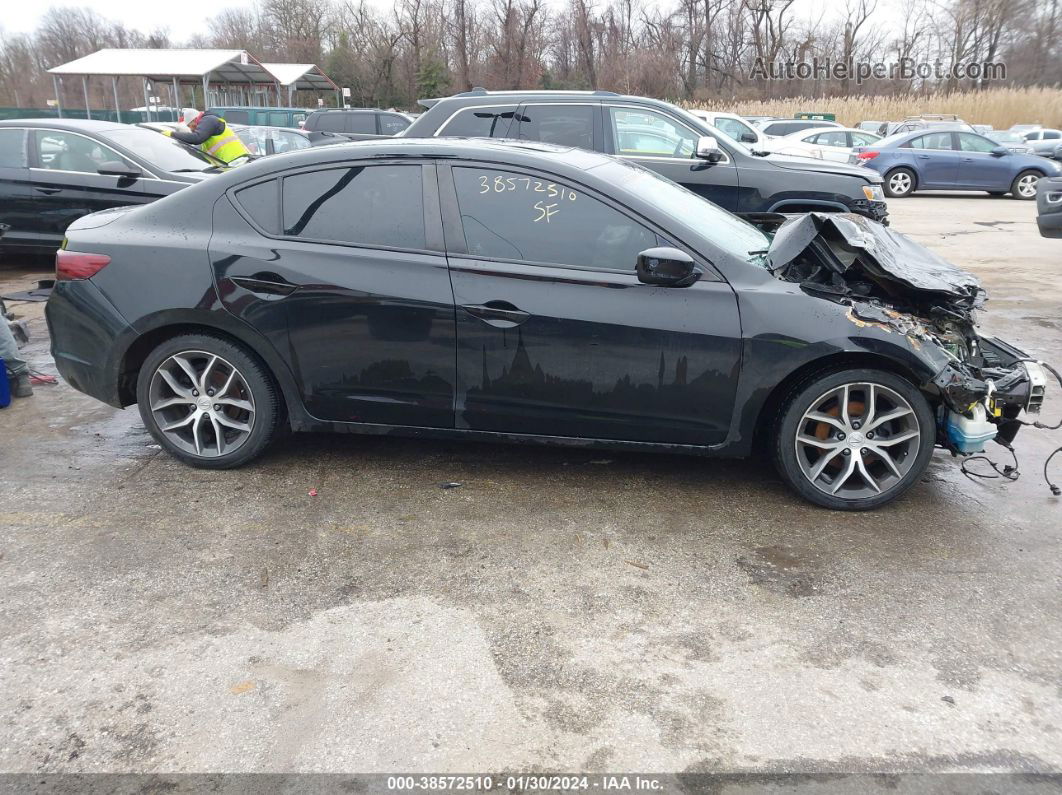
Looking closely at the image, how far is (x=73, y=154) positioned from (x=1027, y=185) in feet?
63.0

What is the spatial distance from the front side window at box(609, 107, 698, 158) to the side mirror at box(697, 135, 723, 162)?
0.70 ft

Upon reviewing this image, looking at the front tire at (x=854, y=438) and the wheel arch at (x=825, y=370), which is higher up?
the wheel arch at (x=825, y=370)

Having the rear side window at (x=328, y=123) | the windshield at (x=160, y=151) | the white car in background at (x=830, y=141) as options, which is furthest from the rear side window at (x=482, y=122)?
the rear side window at (x=328, y=123)

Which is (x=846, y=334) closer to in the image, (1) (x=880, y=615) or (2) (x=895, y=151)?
(1) (x=880, y=615)

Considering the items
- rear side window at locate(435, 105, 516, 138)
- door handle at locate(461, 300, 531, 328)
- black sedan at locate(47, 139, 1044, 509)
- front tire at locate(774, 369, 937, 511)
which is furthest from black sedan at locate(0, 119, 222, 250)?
front tire at locate(774, 369, 937, 511)

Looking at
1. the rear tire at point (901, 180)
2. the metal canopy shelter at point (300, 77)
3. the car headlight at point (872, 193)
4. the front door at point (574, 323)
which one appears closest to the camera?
the front door at point (574, 323)

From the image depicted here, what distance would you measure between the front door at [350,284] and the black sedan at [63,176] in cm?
549

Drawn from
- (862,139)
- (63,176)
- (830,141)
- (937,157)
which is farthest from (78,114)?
(937,157)

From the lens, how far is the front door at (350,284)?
4117mm

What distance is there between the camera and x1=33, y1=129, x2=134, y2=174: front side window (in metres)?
9.15

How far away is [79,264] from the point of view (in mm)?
4395

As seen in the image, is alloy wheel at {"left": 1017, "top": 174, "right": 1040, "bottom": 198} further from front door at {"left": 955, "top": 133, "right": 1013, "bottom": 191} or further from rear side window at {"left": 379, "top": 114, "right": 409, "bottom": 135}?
rear side window at {"left": 379, "top": 114, "right": 409, "bottom": 135}

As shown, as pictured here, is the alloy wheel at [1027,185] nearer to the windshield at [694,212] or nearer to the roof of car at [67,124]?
the windshield at [694,212]

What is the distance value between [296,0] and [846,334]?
60745mm
